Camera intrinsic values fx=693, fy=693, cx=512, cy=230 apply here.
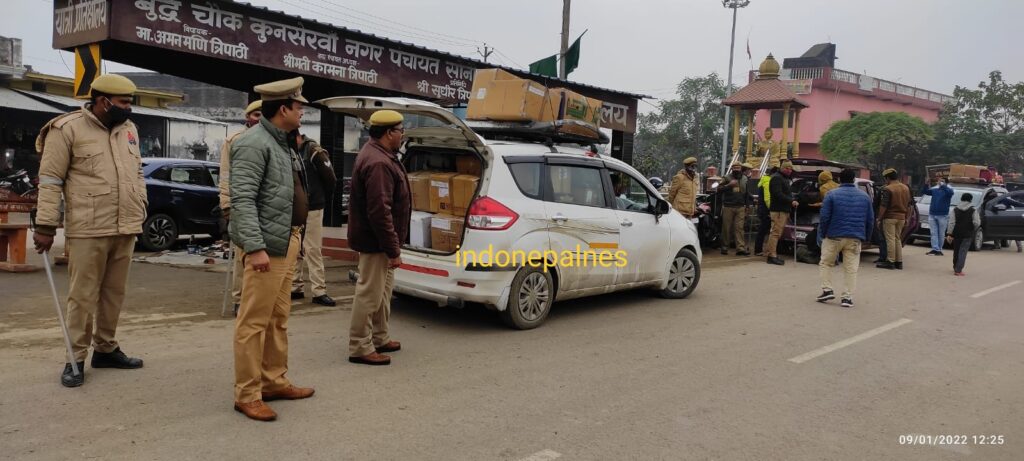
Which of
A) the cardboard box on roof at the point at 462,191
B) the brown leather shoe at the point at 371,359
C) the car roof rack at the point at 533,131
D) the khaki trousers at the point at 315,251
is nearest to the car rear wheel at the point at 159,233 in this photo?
the khaki trousers at the point at 315,251

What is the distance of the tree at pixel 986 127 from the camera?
1438 inches

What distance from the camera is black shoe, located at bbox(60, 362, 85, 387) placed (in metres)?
4.22

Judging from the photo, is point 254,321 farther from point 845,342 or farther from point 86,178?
point 845,342

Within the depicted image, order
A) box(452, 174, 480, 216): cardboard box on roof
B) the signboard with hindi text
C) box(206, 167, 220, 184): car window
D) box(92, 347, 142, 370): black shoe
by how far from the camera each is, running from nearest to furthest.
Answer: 1. box(92, 347, 142, 370): black shoe
2. box(452, 174, 480, 216): cardboard box on roof
3. the signboard with hindi text
4. box(206, 167, 220, 184): car window

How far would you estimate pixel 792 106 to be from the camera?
2227 cm

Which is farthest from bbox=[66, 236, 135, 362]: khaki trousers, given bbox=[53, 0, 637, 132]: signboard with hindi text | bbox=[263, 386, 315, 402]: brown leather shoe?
bbox=[53, 0, 637, 132]: signboard with hindi text

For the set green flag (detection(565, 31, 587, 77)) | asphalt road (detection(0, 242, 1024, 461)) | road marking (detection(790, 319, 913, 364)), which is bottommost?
asphalt road (detection(0, 242, 1024, 461))

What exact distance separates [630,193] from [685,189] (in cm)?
464

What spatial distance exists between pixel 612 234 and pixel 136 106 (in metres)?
25.7

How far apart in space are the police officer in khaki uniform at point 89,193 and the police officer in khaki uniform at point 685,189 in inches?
360

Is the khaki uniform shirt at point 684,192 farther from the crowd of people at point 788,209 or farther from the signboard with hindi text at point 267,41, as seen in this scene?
the signboard with hindi text at point 267,41

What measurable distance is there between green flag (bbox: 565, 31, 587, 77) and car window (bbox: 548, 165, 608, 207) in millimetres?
8596

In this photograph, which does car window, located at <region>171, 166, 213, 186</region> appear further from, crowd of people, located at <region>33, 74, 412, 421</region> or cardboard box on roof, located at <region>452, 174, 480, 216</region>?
crowd of people, located at <region>33, 74, 412, 421</region>

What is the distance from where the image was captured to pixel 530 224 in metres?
6.09
